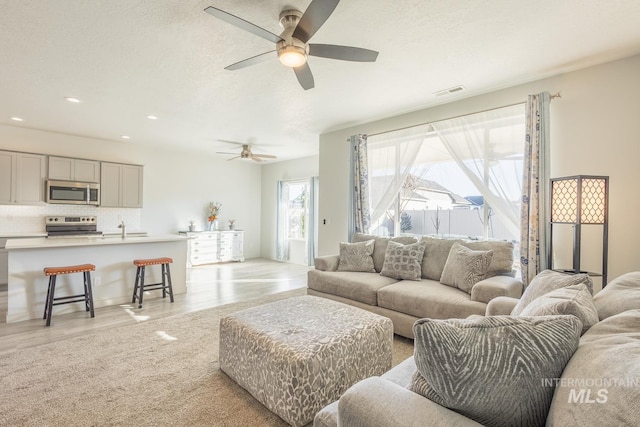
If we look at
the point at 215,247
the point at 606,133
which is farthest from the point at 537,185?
the point at 215,247

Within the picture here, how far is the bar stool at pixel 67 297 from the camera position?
10.8ft

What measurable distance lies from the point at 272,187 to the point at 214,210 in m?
1.71

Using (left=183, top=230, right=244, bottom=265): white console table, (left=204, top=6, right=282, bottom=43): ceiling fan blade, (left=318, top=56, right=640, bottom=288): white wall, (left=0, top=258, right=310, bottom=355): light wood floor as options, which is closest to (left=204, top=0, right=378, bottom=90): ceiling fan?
(left=204, top=6, right=282, bottom=43): ceiling fan blade

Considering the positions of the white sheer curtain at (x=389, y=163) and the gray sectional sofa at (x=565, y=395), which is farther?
the white sheer curtain at (x=389, y=163)

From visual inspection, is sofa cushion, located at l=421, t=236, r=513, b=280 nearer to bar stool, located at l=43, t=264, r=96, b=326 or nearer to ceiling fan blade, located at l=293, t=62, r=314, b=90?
ceiling fan blade, located at l=293, t=62, r=314, b=90

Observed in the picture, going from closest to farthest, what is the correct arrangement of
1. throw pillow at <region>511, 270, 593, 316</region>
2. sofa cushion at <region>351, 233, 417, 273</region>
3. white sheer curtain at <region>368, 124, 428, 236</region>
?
throw pillow at <region>511, 270, 593, 316</region>, sofa cushion at <region>351, 233, 417, 273</region>, white sheer curtain at <region>368, 124, 428, 236</region>

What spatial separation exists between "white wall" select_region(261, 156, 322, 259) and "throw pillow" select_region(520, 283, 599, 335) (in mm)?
6518

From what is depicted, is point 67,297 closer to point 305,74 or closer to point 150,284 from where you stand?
point 150,284

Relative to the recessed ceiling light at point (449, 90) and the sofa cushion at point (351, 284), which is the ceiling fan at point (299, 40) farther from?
the sofa cushion at point (351, 284)

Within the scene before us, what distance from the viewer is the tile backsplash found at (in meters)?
5.25

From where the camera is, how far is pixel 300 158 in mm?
7699

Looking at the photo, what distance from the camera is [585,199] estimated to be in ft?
8.29

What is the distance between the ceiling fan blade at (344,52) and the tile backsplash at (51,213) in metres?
5.89

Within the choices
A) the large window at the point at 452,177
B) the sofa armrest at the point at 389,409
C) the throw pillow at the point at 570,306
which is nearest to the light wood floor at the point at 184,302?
the large window at the point at 452,177
